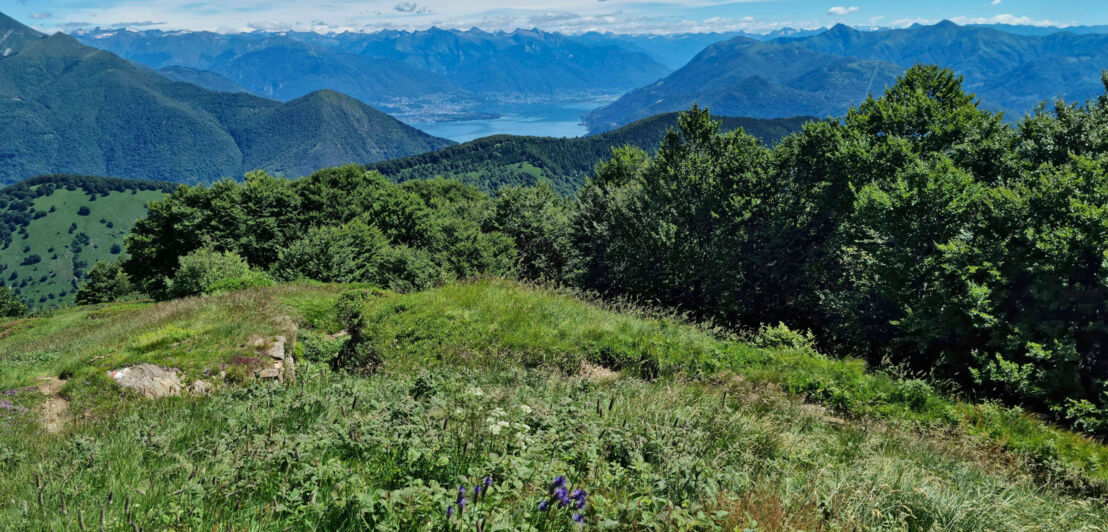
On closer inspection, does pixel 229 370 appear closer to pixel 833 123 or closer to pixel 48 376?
pixel 48 376

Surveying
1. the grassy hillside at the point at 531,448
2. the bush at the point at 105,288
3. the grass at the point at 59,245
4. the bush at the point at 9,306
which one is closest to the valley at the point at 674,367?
the grassy hillside at the point at 531,448

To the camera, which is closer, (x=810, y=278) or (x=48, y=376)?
(x=48, y=376)

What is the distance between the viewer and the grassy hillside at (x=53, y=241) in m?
160

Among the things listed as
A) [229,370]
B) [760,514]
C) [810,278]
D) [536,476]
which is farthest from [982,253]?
[229,370]

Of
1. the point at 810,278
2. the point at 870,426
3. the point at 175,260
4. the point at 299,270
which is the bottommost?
the point at 175,260

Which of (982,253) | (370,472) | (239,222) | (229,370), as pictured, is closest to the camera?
(370,472)

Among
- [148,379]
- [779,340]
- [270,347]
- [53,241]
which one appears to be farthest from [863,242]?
[53,241]

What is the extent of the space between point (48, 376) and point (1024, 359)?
22.0 metres

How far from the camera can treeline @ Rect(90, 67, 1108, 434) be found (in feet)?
40.7

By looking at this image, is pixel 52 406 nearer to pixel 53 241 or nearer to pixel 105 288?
pixel 105 288

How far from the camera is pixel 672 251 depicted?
981 inches

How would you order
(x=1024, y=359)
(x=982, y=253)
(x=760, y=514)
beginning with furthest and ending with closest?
(x=982, y=253)
(x=1024, y=359)
(x=760, y=514)

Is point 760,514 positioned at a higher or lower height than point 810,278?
higher

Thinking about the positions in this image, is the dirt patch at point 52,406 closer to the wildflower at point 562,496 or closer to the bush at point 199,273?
the wildflower at point 562,496
